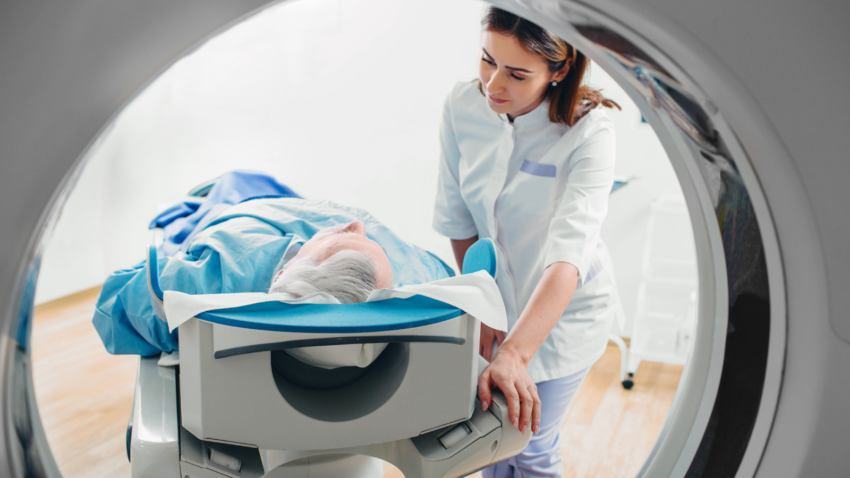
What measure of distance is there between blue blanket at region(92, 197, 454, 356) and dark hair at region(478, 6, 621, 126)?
469 mm

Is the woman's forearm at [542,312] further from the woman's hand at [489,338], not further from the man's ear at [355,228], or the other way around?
the man's ear at [355,228]

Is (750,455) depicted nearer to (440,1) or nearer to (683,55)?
(683,55)

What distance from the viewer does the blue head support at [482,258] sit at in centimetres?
82

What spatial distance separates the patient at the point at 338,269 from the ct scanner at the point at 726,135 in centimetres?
49

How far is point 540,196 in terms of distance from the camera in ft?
3.86

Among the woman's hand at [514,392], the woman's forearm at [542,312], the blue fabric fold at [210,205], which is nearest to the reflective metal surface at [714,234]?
the woman's hand at [514,392]

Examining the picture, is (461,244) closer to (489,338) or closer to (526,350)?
(489,338)

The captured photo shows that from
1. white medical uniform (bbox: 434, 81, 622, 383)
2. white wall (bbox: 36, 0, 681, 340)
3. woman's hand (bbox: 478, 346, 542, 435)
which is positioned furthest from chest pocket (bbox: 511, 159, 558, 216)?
white wall (bbox: 36, 0, 681, 340)

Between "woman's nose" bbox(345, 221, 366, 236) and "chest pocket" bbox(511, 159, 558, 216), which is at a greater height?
"chest pocket" bbox(511, 159, 558, 216)

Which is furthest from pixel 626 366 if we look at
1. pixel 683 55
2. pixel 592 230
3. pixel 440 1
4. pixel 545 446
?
pixel 683 55

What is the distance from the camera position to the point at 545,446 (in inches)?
48.4

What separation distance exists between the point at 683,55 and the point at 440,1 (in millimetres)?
2514

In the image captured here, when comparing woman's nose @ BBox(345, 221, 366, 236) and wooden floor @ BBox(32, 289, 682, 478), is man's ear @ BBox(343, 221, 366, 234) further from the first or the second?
wooden floor @ BBox(32, 289, 682, 478)

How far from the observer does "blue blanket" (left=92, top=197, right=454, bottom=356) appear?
102 cm
